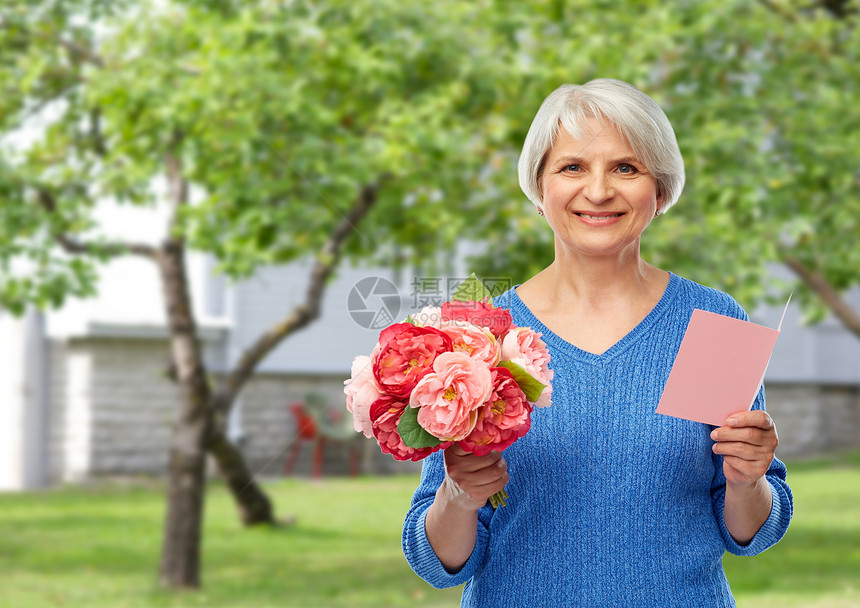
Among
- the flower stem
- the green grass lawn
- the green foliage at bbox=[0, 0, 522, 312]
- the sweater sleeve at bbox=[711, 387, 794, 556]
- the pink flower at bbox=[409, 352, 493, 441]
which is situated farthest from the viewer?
the green grass lawn

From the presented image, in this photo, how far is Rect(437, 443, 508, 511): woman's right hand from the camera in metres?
1.19

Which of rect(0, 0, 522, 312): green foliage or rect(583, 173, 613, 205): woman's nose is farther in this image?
rect(0, 0, 522, 312): green foliage

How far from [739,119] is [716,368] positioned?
525cm

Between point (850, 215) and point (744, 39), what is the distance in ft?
4.10

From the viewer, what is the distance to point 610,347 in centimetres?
148

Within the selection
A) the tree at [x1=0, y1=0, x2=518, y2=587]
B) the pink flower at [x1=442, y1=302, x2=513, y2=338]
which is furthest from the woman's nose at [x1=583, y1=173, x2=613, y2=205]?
the tree at [x1=0, y1=0, x2=518, y2=587]

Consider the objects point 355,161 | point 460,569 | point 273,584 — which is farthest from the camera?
point 273,584

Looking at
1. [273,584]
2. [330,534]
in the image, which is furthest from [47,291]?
[330,534]

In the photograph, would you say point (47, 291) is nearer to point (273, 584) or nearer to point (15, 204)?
point (15, 204)

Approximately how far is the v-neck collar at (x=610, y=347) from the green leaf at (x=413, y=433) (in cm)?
39

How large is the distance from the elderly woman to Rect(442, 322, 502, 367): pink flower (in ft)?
0.93

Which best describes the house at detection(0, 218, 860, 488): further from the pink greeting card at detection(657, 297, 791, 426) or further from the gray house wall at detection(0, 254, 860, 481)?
the pink greeting card at detection(657, 297, 791, 426)

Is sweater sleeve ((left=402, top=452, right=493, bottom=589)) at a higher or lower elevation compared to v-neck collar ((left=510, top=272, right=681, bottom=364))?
lower

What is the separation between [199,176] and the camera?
596cm
